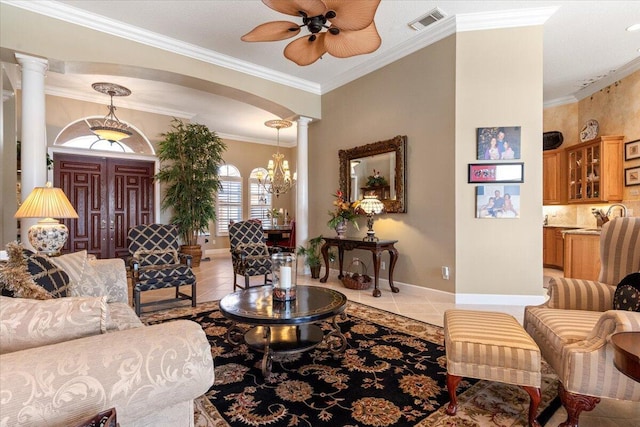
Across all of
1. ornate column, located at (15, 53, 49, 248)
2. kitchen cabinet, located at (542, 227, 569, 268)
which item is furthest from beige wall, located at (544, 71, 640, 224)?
ornate column, located at (15, 53, 49, 248)

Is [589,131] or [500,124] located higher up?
[589,131]

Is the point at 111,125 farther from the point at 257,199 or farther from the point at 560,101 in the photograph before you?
the point at 560,101

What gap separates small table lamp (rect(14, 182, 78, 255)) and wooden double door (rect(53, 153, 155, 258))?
3.87 meters

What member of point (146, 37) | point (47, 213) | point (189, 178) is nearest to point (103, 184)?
point (189, 178)

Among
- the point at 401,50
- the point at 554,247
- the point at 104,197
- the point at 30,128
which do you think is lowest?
the point at 554,247

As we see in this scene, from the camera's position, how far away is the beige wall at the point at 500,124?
3.79 m

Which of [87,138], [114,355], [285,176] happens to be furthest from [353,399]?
[87,138]

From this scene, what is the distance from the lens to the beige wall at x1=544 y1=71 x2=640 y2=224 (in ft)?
16.4

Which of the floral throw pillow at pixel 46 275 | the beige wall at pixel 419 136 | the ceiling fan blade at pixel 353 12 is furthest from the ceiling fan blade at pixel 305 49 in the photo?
the floral throw pillow at pixel 46 275

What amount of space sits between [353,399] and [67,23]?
194 inches

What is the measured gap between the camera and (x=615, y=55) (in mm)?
4715

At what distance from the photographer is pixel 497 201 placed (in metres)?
3.87

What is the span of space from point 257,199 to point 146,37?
235 inches

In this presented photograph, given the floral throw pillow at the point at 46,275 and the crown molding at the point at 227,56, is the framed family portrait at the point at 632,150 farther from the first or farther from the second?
the floral throw pillow at the point at 46,275
